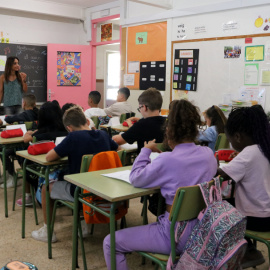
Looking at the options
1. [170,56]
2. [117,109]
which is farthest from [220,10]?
[117,109]

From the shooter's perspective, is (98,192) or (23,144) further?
(23,144)

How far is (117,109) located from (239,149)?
12.4 ft

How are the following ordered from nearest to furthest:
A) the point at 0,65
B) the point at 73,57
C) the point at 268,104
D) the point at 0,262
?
1. the point at 0,262
2. the point at 268,104
3. the point at 0,65
4. the point at 73,57

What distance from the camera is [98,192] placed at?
1874 mm

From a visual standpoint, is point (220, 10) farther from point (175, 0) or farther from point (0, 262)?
point (0, 262)

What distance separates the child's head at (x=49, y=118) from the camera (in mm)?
3404

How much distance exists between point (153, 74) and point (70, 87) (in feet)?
7.85

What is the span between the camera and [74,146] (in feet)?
8.40

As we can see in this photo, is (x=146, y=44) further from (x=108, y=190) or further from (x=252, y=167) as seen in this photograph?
(x=108, y=190)

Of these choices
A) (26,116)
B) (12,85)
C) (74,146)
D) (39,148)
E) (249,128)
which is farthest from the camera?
(12,85)

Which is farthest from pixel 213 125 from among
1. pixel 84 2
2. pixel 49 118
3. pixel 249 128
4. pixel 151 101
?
pixel 84 2

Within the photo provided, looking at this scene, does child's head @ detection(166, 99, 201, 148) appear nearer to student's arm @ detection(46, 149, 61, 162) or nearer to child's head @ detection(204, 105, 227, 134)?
student's arm @ detection(46, 149, 61, 162)

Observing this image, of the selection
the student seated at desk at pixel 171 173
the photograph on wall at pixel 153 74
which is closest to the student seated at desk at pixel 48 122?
the student seated at desk at pixel 171 173

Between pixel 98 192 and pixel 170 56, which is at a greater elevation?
pixel 170 56
